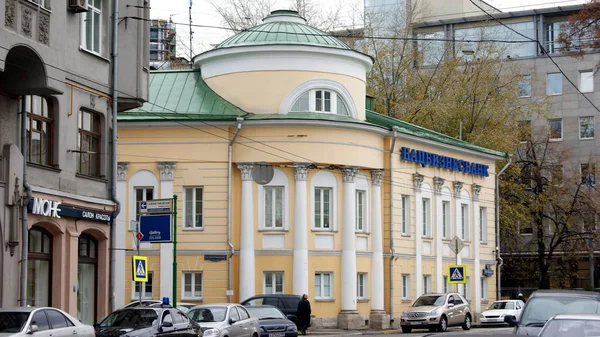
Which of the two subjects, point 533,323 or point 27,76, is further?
point 27,76

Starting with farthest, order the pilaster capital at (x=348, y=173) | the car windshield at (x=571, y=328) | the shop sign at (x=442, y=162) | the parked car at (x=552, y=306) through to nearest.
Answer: the shop sign at (x=442, y=162) → the pilaster capital at (x=348, y=173) → the parked car at (x=552, y=306) → the car windshield at (x=571, y=328)

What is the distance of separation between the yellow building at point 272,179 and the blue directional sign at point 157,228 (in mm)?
10451

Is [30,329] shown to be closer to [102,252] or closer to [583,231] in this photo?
[102,252]

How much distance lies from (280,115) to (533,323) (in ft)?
82.1

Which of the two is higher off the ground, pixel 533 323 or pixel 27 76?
pixel 27 76

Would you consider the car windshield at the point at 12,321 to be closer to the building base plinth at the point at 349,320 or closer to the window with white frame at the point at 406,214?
the building base plinth at the point at 349,320

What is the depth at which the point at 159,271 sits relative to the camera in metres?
45.0

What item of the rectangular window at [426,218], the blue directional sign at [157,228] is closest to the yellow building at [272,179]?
the rectangular window at [426,218]

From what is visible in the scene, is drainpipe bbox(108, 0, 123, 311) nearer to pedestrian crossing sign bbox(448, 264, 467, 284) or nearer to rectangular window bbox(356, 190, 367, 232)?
rectangular window bbox(356, 190, 367, 232)

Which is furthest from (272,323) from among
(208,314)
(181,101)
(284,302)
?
(181,101)

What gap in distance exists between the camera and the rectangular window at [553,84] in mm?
83250

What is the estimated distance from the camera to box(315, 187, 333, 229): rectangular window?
45812 mm

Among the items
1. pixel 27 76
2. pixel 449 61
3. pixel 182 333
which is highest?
pixel 449 61

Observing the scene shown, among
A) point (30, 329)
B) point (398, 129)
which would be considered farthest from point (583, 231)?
point (30, 329)
